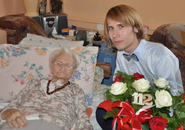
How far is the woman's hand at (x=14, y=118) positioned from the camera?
1498 millimetres

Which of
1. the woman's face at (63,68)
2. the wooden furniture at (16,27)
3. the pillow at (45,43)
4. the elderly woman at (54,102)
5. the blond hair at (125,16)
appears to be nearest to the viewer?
the blond hair at (125,16)

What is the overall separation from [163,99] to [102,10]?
2062 millimetres

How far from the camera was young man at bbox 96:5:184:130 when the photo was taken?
1.42 meters

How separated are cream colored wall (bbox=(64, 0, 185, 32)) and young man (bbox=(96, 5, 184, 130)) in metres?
1.05

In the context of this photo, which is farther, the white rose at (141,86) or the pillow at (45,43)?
the pillow at (45,43)

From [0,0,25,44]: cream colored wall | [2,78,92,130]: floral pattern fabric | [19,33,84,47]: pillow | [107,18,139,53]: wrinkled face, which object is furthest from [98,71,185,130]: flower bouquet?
[0,0,25,44]: cream colored wall

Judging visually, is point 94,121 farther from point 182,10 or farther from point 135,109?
point 182,10

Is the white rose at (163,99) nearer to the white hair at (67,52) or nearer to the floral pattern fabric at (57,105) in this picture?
the floral pattern fabric at (57,105)

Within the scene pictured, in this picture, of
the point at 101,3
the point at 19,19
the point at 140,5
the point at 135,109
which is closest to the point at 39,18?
the point at 19,19

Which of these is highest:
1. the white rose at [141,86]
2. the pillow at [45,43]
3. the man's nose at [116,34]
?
the man's nose at [116,34]

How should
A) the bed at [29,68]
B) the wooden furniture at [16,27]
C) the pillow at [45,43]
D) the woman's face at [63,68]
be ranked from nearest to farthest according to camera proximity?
1. the woman's face at [63,68]
2. the bed at [29,68]
3. the pillow at [45,43]
4. the wooden furniture at [16,27]

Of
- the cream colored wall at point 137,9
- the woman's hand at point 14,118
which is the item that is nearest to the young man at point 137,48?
the woman's hand at point 14,118

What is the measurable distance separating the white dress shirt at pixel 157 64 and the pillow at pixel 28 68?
370 mm

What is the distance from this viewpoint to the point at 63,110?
1.64 meters
